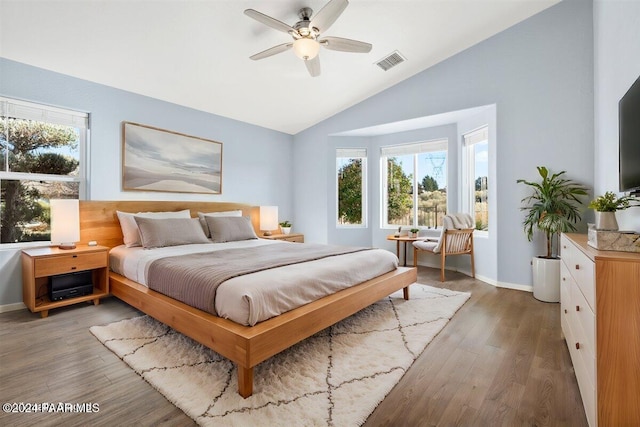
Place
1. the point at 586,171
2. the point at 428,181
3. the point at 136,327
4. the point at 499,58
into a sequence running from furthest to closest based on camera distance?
the point at 428,181 < the point at 499,58 < the point at 586,171 < the point at 136,327

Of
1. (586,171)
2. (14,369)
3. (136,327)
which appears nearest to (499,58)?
(586,171)

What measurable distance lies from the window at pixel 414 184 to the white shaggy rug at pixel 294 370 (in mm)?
2797

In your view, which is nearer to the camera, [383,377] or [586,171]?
[383,377]

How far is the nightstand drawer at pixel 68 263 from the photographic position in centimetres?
280

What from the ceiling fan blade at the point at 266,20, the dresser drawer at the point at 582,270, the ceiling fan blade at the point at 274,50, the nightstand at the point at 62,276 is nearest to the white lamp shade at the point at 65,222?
the nightstand at the point at 62,276

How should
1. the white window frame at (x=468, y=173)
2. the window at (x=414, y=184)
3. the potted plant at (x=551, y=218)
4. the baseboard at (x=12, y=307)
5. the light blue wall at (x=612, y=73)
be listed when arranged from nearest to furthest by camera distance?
the light blue wall at (x=612, y=73)
the baseboard at (x=12, y=307)
the potted plant at (x=551, y=218)
the white window frame at (x=468, y=173)
the window at (x=414, y=184)

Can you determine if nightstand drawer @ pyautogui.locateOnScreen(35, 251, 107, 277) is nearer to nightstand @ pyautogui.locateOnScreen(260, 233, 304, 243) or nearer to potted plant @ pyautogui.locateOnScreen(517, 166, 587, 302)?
nightstand @ pyautogui.locateOnScreen(260, 233, 304, 243)

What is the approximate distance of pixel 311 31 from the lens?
2.64m

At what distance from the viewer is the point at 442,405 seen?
1.63m

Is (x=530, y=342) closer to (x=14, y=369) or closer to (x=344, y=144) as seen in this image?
(x=14, y=369)

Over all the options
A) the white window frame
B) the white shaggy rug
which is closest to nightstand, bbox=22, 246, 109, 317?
the white shaggy rug

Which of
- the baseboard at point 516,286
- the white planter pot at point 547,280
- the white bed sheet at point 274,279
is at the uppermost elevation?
the white bed sheet at point 274,279

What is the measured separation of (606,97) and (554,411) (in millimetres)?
2757

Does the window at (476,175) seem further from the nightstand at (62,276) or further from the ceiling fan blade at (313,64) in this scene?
the nightstand at (62,276)
